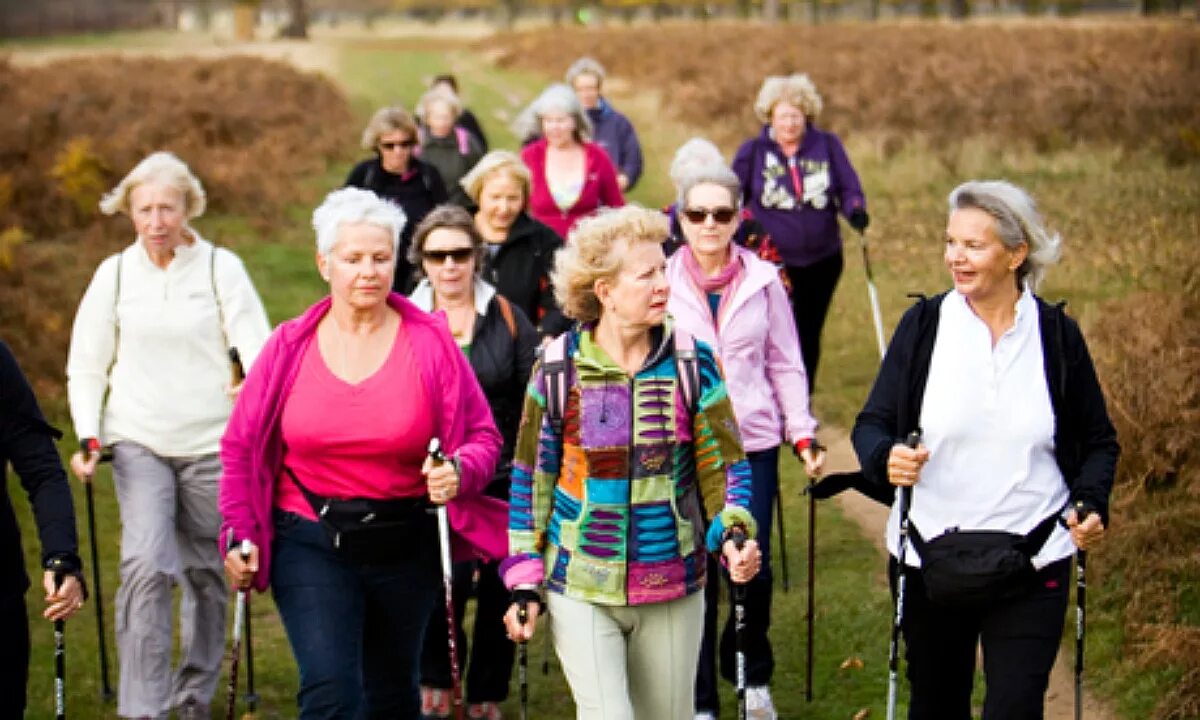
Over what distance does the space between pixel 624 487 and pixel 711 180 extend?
7.47 feet

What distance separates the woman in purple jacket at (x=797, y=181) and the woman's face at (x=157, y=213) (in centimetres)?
449

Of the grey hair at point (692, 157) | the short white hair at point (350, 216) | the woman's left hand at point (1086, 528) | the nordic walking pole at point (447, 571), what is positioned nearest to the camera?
the woman's left hand at point (1086, 528)

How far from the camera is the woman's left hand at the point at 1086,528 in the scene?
5.05 meters

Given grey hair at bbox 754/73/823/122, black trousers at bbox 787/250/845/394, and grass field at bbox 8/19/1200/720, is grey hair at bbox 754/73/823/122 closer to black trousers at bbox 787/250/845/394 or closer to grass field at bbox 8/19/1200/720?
black trousers at bbox 787/250/845/394

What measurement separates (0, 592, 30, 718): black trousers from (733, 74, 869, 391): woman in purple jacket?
21.1 ft

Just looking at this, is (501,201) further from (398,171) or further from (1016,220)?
(1016,220)

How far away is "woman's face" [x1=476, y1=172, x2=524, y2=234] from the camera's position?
858 centimetres

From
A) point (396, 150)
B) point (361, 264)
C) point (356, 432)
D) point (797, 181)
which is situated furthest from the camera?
point (396, 150)

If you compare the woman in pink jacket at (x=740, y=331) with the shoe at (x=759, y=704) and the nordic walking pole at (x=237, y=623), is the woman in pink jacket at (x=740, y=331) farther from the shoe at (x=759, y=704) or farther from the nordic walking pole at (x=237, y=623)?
the nordic walking pole at (x=237, y=623)

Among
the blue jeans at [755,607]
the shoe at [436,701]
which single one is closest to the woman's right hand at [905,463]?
the blue jeans at [755,607]

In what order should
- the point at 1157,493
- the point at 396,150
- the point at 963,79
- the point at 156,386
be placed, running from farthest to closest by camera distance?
the point at 963,79, the point at 396,150, the point at 1157,493, the point at 156,386

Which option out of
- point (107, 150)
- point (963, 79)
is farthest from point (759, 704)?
point (963, 79)

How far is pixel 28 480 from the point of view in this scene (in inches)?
214

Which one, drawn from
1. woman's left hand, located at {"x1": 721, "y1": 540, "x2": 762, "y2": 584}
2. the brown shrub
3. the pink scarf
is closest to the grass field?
the brown shrub
